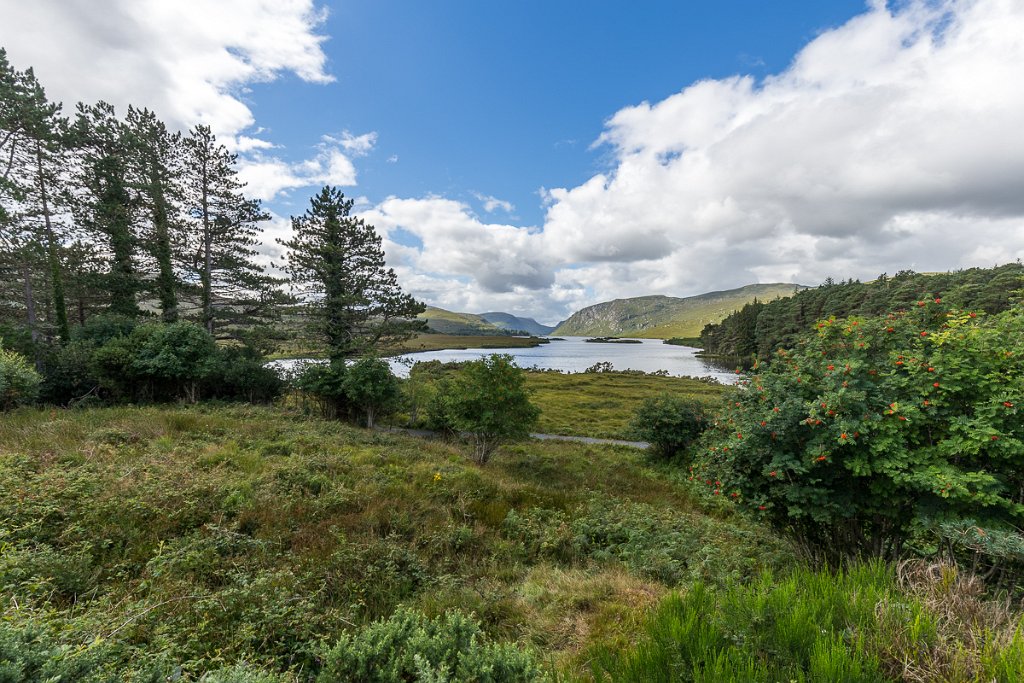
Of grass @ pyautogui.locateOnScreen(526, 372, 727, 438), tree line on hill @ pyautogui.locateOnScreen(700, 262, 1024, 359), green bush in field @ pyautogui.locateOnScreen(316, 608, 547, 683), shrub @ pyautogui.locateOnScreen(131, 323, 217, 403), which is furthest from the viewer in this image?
tree line on hill @ pyautogui.locateOnScreen(700, 262, 1024, 359)

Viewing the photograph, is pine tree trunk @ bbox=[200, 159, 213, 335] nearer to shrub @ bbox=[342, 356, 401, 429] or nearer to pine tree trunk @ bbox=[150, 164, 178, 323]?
pine tree trunk @ bbox=[150, 164, 178, 323]

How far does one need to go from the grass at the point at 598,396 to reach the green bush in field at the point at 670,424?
2.00 metres

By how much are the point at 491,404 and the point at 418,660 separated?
15381 millimetres

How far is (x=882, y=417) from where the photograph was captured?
16.8 ft

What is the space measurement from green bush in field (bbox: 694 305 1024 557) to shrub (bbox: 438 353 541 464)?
12.6 metres

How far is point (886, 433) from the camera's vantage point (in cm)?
501

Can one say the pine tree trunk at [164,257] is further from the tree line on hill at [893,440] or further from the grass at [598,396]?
the tree line on hill at [893,440]

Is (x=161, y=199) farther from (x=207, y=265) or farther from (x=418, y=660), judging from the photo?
(x=418, y=660)

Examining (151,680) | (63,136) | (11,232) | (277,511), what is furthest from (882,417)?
(63,136)

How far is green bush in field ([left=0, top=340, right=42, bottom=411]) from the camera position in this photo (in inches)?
551

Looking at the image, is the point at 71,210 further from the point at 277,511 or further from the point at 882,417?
the point at 882,417

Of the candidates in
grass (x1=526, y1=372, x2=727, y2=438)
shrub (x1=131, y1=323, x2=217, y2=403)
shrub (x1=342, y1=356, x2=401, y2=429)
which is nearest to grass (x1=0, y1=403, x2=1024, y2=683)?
shrub (x1=131, y1=323, x2=217, y2=403)

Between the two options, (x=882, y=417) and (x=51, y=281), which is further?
(x=51, y=281)

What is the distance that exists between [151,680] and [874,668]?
4619mm
